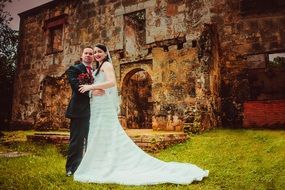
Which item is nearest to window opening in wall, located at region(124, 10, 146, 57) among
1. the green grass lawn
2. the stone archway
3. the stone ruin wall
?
the stone ruin wall

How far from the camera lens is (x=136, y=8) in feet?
40.4

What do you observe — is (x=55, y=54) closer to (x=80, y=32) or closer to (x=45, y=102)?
(x=80, y=32)

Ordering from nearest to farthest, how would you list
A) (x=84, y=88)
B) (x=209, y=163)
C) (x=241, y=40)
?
(x=84, y=88), (x=209, y=163), (x=241, y=40)

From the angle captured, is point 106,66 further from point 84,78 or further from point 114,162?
point 114,162

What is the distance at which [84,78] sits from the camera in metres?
4.15

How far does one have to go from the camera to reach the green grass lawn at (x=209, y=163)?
138 inches

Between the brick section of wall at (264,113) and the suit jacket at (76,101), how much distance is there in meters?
6.39

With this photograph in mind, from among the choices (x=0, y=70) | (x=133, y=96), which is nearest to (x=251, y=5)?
(x=133, y=96)

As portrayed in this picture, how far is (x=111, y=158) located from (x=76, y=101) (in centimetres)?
96

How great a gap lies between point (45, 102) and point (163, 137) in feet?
22.8

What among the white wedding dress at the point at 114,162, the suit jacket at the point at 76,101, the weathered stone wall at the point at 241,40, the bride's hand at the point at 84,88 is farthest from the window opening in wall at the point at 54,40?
the white wedding dress at the point at 114,162

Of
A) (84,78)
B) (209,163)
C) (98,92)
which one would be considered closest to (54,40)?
(84,78)

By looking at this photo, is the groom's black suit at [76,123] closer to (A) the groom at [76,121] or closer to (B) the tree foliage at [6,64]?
(A) the groom at [76,121]

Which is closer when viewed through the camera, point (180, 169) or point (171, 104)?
point (180, 169)
